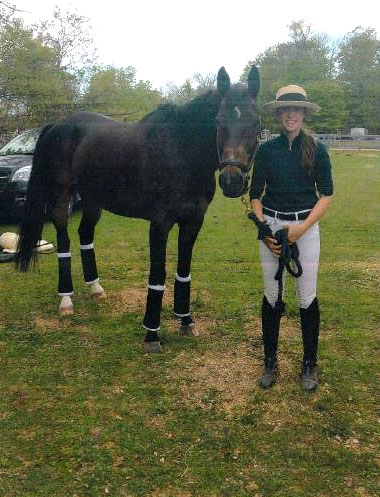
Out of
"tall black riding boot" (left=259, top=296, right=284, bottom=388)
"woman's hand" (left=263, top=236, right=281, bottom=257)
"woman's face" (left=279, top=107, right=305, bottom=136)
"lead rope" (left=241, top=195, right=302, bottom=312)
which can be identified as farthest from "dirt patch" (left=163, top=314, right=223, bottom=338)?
"woman's face" (left=279, top=107, right=305, bottom=136)

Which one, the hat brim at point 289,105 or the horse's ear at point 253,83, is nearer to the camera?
the hat brim at point 289,105

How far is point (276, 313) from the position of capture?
3.33m

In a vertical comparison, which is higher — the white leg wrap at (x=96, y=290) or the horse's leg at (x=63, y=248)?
the horse's leg at (x=63, y=248)

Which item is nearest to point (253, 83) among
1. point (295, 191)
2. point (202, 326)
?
point (295, 191)

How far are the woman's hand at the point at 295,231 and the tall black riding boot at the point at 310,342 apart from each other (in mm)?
489

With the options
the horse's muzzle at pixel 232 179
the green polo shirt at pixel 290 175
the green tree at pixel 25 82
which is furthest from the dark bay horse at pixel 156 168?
the green tree at pixel 25 82

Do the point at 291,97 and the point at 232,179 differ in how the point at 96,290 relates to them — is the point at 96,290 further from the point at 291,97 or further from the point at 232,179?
the point at 291,97

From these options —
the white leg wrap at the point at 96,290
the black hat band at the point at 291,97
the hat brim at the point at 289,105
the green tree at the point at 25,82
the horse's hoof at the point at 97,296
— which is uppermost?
the green tree at the point at 25,82

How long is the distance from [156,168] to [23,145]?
6.69 meters

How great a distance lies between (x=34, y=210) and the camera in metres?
4.90

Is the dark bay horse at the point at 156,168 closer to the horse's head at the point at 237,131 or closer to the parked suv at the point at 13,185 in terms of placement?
the horse's head at the point at 237,131

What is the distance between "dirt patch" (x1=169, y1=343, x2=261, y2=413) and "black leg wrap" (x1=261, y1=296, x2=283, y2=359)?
25 cm

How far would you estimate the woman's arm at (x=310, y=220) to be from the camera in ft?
9.86

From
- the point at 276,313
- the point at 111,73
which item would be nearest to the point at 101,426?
the point at 276,313
